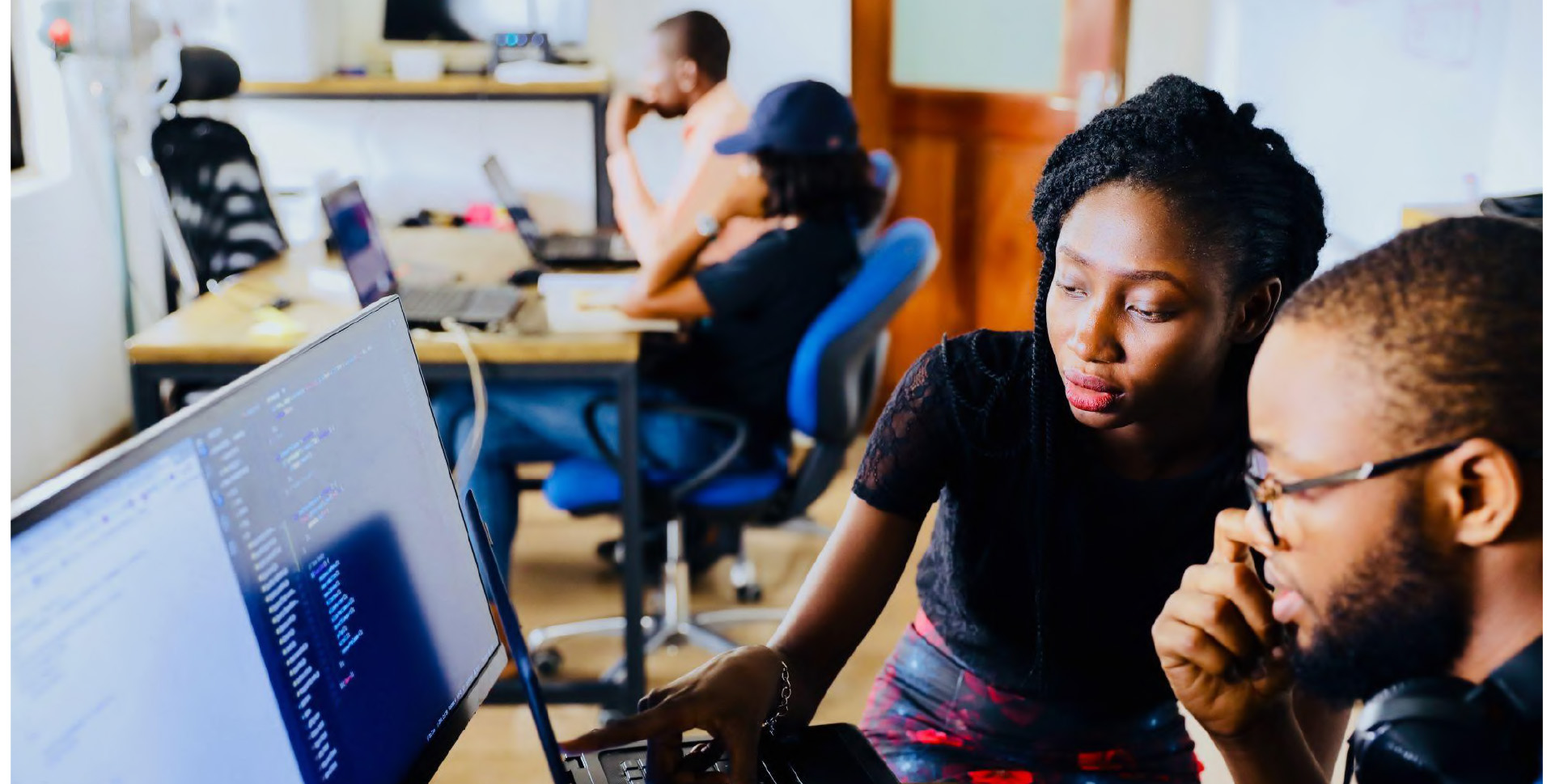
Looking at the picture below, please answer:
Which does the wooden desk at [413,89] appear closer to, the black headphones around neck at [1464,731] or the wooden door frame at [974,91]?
the wooden door frame at [974,91]

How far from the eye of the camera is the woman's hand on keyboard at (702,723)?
2.94 ft

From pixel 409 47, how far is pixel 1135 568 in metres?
3.83

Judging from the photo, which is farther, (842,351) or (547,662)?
(547,662)

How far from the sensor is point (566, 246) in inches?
131

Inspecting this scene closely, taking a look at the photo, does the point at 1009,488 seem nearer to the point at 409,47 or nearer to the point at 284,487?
the point at 284,487

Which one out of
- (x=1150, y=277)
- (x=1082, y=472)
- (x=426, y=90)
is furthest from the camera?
(x=426, y=90)

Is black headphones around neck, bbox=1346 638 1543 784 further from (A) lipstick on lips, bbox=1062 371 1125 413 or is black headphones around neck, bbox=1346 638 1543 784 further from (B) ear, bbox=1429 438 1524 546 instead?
(A) lipstick on lips, bbox=1062 371 1125 413

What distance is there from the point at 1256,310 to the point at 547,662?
1.80 metres

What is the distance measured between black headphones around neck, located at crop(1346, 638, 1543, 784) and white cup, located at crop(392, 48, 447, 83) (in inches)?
154

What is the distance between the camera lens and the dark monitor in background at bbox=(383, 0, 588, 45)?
14.0 ft

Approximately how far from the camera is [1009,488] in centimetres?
119

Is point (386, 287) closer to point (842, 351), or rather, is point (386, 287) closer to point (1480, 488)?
point (842, 351)

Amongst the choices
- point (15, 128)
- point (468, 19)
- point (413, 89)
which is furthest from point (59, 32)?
point (468, 19)

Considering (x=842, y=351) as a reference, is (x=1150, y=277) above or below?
above
